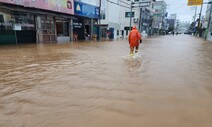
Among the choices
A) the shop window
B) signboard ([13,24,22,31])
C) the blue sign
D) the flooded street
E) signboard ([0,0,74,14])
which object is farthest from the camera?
the blue sign

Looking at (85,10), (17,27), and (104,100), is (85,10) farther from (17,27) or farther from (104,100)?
(104,100)

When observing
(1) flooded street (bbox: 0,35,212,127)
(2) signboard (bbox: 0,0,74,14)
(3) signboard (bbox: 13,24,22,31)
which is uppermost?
(2) signboard (bbox: 0,0,74,14)

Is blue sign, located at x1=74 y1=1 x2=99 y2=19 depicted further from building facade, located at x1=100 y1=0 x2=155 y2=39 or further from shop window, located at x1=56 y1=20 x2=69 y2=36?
building facade, located at x1=100 y1=0 x2=155 y2=39

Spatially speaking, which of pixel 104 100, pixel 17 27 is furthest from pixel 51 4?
pixel 104 100

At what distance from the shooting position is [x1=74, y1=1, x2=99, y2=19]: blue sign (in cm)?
1908

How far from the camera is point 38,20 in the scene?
15625mm

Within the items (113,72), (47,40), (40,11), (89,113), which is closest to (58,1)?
(40,11)

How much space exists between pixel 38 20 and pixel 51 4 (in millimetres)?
2069

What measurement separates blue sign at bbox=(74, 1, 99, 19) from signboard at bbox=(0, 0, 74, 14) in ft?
3.04

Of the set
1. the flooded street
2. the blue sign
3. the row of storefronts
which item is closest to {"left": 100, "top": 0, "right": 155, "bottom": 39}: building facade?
the blue sign

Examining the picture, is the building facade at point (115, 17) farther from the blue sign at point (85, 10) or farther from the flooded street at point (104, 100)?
the flooded street at point (104, 100)

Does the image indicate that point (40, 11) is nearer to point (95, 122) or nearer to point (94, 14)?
point (94, 14)

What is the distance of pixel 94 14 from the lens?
22859 millimetres

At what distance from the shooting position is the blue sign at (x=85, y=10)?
19.1 meters
